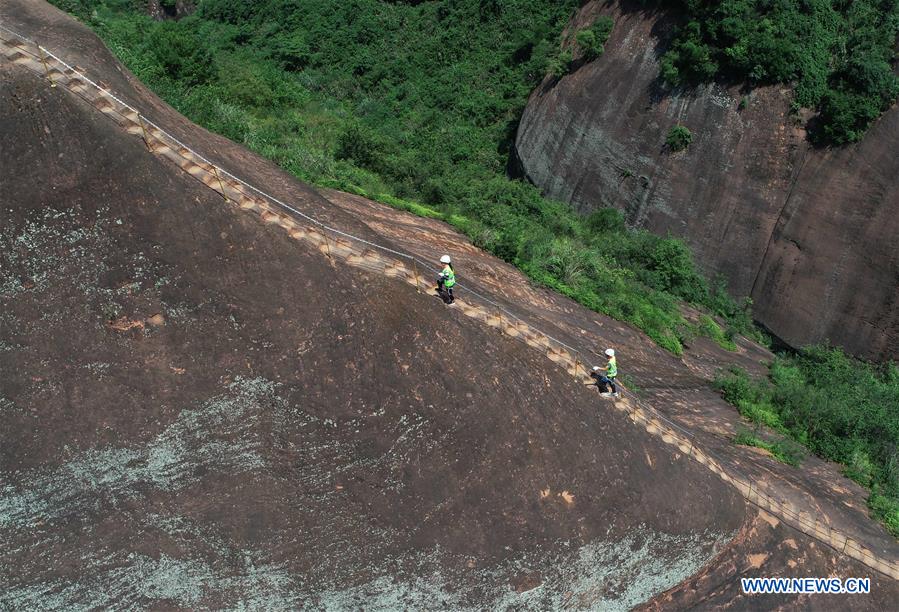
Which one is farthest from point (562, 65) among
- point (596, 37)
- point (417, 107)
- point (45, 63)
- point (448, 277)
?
point (45, 63)

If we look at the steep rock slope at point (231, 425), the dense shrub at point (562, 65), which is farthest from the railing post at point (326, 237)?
the dense shrub at point (562, 65)

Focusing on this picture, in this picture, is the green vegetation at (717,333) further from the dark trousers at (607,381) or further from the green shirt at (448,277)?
the green shirt at (448,277)

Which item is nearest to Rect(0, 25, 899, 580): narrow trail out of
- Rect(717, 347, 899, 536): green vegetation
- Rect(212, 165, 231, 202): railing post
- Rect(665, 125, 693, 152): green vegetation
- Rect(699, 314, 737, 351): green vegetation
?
Rect(212, 165, 231, 202): railing post

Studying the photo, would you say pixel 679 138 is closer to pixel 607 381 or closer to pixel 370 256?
pixel 607 381

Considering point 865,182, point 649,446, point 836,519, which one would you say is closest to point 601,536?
point 649,446

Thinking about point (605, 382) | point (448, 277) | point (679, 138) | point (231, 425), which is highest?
point (679, 138)
